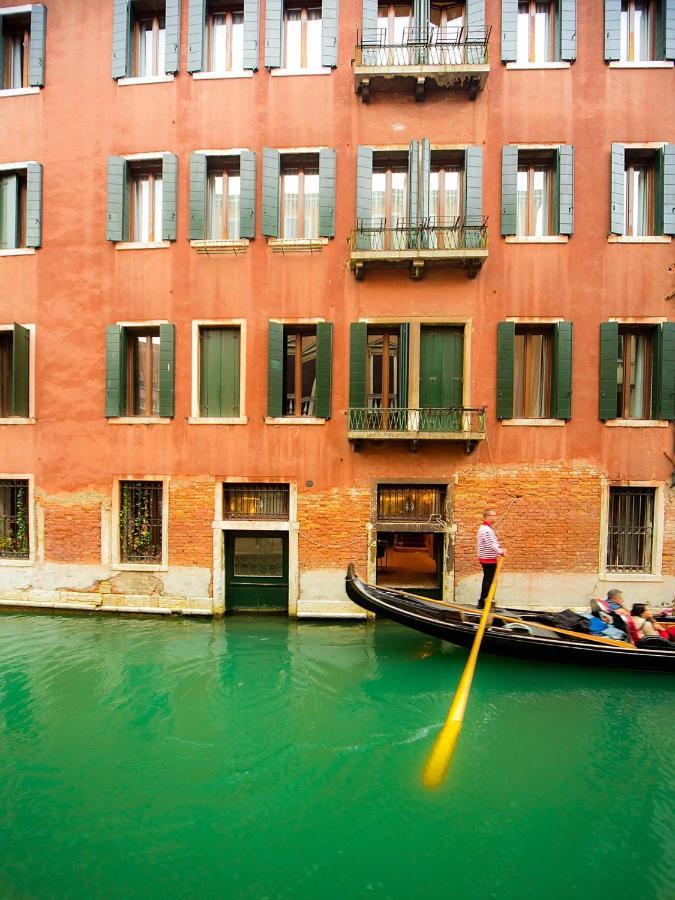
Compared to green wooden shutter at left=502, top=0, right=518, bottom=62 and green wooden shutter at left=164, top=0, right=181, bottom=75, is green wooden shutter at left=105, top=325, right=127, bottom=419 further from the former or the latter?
green wooden shutter at left=502, top=0, right=518, bottom=62

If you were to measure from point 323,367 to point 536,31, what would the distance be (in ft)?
20.6

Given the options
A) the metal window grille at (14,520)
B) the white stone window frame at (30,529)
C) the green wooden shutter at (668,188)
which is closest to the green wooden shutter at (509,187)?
the green wooden shutter at (668,188)

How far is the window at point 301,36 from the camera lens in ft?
25.3

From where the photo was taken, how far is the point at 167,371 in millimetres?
7762

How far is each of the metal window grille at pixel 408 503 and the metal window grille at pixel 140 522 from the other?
3693mm

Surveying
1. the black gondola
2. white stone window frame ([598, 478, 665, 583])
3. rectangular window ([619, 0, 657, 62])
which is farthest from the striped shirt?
rectangular window ([619, 0, 657, 62])

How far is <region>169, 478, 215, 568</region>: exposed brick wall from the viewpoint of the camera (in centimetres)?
779

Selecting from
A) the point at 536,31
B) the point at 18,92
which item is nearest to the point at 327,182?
the point at 536,31

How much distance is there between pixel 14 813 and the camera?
11.9ft

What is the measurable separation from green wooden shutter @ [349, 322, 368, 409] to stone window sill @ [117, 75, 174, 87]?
5010mm

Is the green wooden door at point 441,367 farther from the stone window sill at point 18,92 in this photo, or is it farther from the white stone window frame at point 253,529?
the stone window sill at point 18,92

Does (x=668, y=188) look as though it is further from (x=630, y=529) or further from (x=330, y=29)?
(x=330, y=29)

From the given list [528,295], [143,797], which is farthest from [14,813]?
[528,295]

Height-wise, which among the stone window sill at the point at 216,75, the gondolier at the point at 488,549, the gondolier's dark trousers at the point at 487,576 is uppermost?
the stone window sill at the point at 216,75
